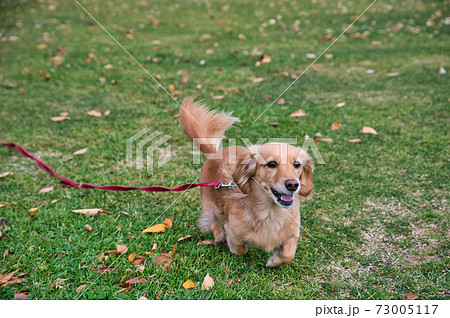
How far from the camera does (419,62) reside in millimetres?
7000

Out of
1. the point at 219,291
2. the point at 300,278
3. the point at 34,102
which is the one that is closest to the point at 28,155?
the point at 34,102

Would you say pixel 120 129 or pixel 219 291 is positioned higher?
pixel 219 291

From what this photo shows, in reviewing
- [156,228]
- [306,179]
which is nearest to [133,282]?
[156,228]

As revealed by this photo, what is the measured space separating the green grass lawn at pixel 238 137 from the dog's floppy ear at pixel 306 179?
484mm

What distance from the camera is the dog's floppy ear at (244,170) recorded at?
2.69 meters

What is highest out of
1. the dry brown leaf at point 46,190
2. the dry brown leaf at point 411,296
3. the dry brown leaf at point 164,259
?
the dry brown leaf at point 411,296

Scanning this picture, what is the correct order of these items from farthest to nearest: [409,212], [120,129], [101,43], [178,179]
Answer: [101,43]
[120,129]
[178,179]
[409,212]

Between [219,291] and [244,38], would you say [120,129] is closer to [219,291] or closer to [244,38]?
[219,291]

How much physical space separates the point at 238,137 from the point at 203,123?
1.56 meters

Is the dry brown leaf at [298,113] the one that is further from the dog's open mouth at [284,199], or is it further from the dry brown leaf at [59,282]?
the dry brown leaf at [59,282]

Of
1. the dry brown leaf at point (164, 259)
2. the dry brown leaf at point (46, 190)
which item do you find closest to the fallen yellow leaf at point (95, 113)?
the dry brown leaf at point (46, 190)

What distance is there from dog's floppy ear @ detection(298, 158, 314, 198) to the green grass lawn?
48 centimetres

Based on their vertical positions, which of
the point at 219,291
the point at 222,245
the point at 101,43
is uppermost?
the point at 219,291
